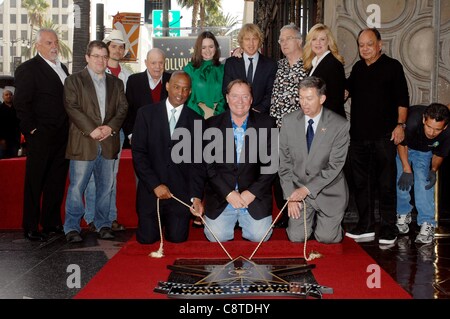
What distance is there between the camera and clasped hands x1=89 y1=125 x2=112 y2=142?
214 inches

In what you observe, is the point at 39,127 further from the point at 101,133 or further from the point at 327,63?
the point at 327,63

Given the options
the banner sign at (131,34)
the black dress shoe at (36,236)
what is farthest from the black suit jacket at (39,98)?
the banner sign at (131,34)

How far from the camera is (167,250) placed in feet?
15.9

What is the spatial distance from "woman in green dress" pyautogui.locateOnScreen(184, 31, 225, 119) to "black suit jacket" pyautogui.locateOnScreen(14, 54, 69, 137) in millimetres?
1310

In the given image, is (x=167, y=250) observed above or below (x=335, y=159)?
below

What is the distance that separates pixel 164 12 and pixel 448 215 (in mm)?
12662

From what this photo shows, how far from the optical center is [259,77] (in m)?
5.43

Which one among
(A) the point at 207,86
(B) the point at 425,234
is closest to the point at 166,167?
(A) the point at 207,86

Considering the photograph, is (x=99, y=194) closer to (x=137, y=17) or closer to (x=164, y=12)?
(x=137, y=17)

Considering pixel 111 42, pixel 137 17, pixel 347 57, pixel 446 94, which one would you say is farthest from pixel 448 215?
pixel 137 17

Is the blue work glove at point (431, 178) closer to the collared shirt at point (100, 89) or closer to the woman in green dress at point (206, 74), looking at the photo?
the woman in green dress at point (206, 74)

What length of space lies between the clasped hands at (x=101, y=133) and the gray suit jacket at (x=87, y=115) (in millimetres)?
36

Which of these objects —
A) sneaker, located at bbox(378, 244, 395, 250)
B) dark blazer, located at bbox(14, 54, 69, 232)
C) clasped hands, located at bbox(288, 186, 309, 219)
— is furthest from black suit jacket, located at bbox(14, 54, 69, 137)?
sneaker, located at bbox(378, 244, 395, 250)

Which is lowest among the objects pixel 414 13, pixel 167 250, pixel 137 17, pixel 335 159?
pixel 167 250
